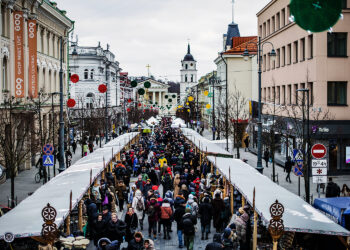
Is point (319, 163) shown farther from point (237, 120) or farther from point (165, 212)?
point (237, 120)

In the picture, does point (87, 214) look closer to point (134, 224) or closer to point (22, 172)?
point (134, 224)

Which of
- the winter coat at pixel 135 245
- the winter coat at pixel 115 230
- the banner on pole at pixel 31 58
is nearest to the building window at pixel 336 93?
the banner on pole at pixel 31 58

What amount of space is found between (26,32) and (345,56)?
64.7ft

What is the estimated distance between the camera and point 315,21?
642cm

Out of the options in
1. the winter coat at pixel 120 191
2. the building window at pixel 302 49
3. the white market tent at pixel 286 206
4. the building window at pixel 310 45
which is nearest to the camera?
the white market tent at pixel 286 206

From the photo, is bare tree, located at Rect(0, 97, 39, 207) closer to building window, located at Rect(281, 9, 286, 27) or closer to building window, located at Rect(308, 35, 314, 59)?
building window, located at Rect(308, 35, 314, 59)

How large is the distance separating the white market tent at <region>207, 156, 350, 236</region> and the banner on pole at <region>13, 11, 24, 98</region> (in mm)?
14551

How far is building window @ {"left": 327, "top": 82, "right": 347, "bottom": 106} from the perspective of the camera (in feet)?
92.5

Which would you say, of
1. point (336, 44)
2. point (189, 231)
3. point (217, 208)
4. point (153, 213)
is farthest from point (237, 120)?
point (189, 231)

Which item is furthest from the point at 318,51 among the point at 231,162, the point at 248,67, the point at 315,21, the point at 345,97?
the point at 248,67

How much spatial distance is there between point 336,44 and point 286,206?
728 inches

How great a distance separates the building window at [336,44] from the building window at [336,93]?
1.73 meters

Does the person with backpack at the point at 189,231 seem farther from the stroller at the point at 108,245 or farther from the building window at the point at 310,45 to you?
the building window at the point at 310,45

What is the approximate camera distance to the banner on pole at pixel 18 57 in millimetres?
27594
